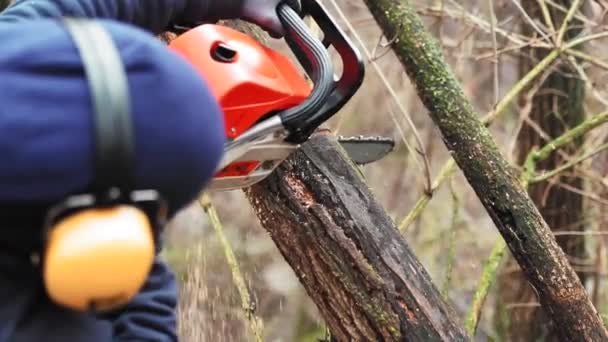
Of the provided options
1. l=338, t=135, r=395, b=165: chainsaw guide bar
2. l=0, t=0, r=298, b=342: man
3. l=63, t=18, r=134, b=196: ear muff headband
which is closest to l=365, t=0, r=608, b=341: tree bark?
l=338, t=135, r=395, b=165: chainsaw guide bar

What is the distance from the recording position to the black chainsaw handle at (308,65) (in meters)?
1.37

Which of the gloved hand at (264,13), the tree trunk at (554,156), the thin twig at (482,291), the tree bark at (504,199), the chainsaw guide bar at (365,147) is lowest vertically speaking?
the tree trunk at (554,156)

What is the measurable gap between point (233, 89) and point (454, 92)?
721 mm

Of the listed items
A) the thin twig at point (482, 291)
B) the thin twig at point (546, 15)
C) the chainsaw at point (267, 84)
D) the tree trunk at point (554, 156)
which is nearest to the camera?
the chainsaw at point (267, 84)

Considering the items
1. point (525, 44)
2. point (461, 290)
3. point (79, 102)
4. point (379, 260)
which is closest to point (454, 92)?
point (379, 260)

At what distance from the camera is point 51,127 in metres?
0.75

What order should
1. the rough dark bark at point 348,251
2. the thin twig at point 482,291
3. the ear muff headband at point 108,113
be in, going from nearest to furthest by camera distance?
the ear muff headband at point 108,113 < the rough dark bark at point 348,251 < the thin twig at point 482,291

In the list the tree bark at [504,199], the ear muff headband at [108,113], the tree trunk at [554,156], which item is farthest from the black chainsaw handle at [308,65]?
the tree trunk at [554,156]

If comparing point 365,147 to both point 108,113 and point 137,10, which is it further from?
point 108,113

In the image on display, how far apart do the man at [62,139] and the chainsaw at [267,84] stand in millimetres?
437

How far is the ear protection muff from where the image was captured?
75 cm

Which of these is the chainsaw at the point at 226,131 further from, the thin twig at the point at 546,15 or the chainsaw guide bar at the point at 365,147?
the thin twig at the point at 546,15

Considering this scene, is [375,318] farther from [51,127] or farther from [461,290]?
[461,290]

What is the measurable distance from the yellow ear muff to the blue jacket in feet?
0.10
